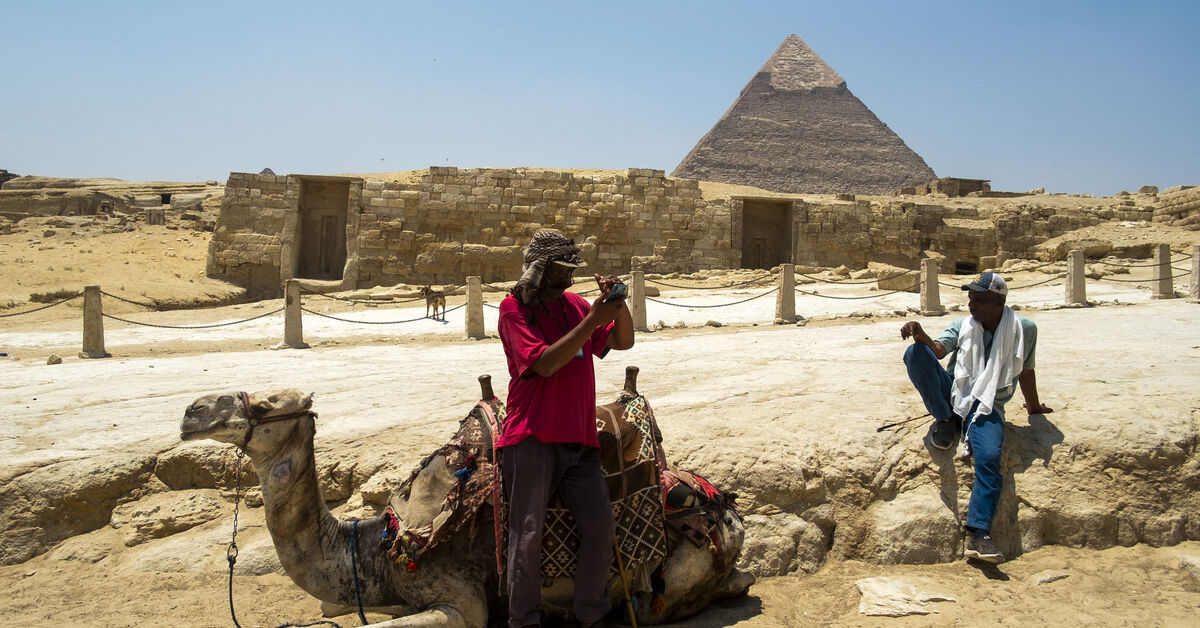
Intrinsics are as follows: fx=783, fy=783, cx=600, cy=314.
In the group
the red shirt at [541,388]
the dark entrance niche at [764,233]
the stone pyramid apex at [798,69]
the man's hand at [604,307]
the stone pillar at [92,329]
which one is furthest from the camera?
the stone pyramid apex at [798,69]

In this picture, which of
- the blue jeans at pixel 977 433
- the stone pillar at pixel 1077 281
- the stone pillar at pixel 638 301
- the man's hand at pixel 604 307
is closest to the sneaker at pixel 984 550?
the blue jeans at pixel 977 433

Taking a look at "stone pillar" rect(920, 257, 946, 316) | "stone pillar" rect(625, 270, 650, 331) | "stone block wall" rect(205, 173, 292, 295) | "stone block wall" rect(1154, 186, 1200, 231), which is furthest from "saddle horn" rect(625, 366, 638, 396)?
"stone block wall" rect(1154, 186, 1200, 231)

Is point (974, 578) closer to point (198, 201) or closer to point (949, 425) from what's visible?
point (949, 425)

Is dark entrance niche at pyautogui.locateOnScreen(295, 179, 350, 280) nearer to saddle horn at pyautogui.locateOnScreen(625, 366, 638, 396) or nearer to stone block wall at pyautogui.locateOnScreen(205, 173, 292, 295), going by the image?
stone block wall at pyautogui.locateOnScreen(205, 173, 292, 295)

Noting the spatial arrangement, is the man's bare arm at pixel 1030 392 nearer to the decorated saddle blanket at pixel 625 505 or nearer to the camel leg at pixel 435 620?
the decorated saddle blanket at pixel 625 505

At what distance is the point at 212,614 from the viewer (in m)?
3.60

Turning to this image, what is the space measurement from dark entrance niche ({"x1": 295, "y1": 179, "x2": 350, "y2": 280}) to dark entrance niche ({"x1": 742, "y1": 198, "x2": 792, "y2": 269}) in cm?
1105

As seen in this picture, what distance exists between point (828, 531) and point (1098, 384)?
228 cm

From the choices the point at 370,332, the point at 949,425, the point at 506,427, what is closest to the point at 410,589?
the point at 506,427

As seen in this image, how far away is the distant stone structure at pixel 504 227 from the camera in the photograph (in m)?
19.0

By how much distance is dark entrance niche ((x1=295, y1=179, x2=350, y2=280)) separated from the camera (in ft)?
65.2

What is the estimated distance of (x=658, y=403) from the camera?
5395mm

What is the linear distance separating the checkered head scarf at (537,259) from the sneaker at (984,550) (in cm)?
238

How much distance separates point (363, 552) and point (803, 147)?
77126 mm
